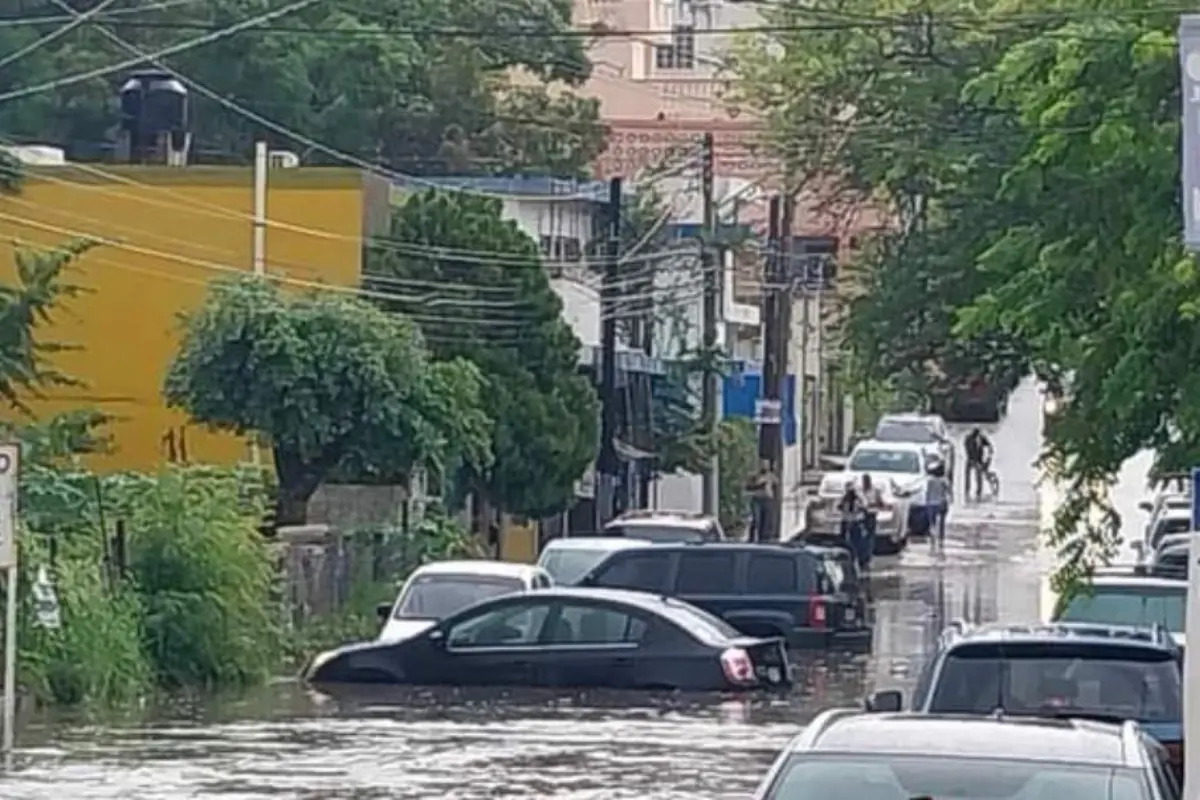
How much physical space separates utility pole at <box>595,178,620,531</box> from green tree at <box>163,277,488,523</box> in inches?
437

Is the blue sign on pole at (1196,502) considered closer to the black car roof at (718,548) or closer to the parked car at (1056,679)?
the parked car at (1056,679)

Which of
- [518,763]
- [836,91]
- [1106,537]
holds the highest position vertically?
[836,91]

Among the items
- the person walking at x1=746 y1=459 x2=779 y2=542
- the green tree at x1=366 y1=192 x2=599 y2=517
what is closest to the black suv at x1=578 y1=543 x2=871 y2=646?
the green tree at x1=366 y1=192 x2=599 y2=517

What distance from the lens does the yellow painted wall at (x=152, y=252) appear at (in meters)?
46.8

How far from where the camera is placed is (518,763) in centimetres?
2334

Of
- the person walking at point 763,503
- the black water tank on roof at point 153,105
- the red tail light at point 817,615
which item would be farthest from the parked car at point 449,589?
the person walking at point 763,503

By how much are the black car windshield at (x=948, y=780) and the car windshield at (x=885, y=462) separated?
49.5 metres

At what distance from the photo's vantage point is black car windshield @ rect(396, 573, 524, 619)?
33.4m

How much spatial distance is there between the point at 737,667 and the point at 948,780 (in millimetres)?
19935

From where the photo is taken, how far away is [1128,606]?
26.0 meters

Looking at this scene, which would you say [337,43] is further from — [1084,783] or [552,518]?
[1084,783]

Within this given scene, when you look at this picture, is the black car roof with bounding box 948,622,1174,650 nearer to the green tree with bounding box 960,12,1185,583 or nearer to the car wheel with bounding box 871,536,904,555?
the green tree with bounding box 960,12,1185,583

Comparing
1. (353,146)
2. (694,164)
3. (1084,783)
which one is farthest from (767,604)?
(694,164)

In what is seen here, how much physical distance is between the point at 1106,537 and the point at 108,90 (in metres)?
43.9
